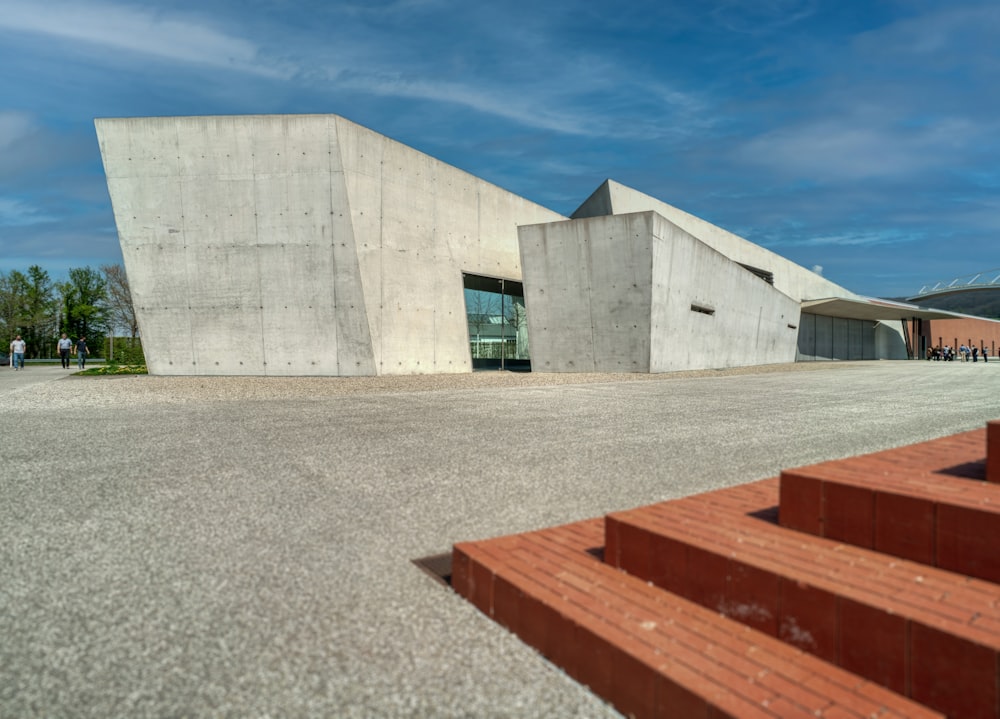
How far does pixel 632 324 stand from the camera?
62.0 ft

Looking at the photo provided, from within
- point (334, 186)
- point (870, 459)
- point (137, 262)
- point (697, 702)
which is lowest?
point (697, 702)

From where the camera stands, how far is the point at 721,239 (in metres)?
36.0

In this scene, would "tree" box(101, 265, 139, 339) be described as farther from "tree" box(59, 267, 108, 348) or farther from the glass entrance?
the glass entrance

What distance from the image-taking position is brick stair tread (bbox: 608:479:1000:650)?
201cm

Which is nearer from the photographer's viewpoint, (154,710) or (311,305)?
(154,710)

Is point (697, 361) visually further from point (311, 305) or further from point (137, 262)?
point (137, 262)

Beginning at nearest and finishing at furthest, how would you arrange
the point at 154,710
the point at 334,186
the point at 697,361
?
the point at 154,710, the point at 334,186, the point at 697,361

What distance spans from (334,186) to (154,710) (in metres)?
16.6

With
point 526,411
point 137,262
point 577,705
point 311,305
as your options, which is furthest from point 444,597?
point 137,262

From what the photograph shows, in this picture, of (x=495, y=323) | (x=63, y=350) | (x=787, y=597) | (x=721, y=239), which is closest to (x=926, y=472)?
(x=787, y=597)

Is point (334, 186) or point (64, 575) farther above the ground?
point (334, 186)

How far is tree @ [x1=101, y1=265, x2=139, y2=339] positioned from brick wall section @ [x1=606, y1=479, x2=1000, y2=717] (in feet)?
171

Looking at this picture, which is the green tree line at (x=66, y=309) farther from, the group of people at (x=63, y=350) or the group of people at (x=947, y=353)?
the group of people at (x=947, y=353)

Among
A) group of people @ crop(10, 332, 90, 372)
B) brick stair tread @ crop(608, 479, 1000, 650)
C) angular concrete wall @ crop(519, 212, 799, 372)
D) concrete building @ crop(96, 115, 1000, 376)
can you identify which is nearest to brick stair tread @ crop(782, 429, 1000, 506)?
brick stair tread @ crop(608, 479, 1000, 650)
